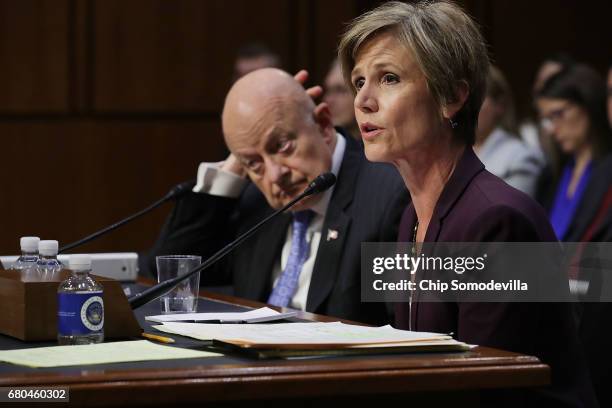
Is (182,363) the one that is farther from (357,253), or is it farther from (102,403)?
(357,253)

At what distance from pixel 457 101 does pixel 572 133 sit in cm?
379

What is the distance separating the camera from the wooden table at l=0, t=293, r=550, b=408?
1508mm

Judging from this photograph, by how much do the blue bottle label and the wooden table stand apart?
232 mm

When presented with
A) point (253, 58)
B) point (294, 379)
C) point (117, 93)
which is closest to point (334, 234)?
point (294, 379)

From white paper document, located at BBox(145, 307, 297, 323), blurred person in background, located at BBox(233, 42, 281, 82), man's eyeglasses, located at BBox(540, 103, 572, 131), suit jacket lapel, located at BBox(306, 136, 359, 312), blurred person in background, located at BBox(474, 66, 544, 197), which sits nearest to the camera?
white paper document, located at BBox(145, 307, 297, 323)

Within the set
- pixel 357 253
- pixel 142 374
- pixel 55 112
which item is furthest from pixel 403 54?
pixel 55 112

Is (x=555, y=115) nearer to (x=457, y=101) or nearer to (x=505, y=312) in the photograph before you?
(x=457, y=101)

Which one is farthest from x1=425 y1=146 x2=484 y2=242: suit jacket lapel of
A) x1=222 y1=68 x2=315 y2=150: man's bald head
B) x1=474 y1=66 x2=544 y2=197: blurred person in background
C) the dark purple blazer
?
x1=474 y1=66 x2=544 y2=197: blurred person in background

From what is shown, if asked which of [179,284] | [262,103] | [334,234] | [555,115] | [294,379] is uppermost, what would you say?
[555,115]

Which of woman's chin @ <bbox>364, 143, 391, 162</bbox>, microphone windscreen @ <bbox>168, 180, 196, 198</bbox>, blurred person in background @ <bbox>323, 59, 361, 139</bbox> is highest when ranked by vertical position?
blurred person in background @ <bbox>323, 59, 361, 139</bbox>

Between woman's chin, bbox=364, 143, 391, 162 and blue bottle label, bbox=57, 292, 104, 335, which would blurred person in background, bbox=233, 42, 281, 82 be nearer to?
woman's chin, bbox=364, 143, 391, 162

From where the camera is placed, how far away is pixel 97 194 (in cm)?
686

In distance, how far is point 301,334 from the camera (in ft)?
6.16

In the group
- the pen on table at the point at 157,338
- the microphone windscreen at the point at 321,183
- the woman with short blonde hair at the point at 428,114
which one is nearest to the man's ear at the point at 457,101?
the woman with short blonde hair at the point at 428,114
